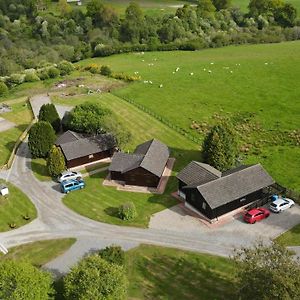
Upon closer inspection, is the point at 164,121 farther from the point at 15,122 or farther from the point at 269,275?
the point at 269,275

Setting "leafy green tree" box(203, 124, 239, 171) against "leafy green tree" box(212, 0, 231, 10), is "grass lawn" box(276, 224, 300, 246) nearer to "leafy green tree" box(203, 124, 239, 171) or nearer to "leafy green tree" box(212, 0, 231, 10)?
"leafy green tree" box(203, 124, 239, 171)

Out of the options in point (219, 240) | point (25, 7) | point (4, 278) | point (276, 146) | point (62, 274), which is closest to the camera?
point (4, 278)

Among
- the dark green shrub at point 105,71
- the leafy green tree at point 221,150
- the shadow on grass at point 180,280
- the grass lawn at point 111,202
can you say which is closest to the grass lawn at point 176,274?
the shadow on grass at point 180,280

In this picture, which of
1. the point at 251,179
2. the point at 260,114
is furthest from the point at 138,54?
the point at 251,179

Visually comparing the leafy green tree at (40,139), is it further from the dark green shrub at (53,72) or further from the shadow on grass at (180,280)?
the dark green shrub at (53,72)

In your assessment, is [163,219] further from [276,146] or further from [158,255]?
[276,146]

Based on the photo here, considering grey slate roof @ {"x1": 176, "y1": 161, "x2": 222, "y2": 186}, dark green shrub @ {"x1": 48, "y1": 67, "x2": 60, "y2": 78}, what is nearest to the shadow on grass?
grey slate roof @ {"x1": 176, "y1": 161, "x2": 222, "y2": 186}
